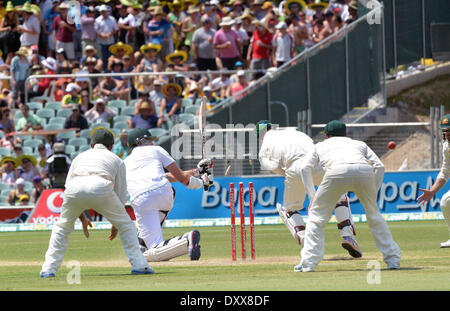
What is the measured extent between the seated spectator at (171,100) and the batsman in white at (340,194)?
1357cm

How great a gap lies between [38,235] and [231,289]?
12590 mm

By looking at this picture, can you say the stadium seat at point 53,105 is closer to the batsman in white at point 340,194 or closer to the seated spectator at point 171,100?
the seated spectator at point 171,100

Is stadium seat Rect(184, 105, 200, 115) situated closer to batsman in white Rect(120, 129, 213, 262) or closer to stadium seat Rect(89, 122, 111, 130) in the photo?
stadium seat Rect(89, 122, 111, 130)

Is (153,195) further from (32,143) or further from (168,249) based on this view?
(32,143)

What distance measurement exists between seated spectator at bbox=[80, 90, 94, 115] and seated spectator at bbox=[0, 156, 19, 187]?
2611 millimetres

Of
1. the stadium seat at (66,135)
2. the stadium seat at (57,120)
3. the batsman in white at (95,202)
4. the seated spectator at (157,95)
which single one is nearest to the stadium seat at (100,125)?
the stadium seat at (66,135)

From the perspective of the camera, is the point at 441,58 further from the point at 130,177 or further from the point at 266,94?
the point at 130,177

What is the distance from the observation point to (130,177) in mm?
14047

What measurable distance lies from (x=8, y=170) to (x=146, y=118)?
12.3 ft

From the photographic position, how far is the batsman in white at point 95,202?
11.6 m

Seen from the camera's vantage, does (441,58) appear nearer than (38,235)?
No

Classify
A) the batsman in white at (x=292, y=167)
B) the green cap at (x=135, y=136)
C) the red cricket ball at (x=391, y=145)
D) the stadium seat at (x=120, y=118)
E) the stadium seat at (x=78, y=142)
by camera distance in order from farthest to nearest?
the stadium seat at (x=120, y=118), the stadium seat at (x=78, y=142), the red cricket ball at (x=391, y=145), the batsman in white at (x=292, y=167), the green cap at (x=135, y=136)
